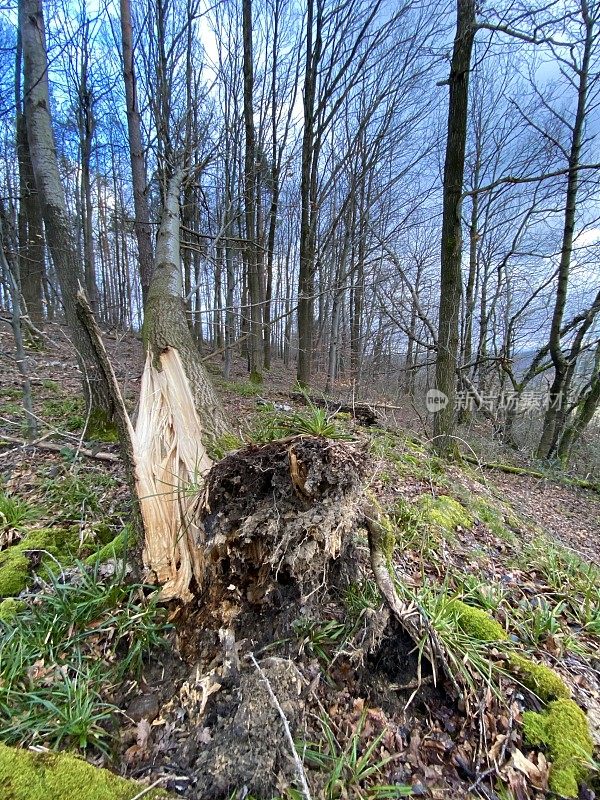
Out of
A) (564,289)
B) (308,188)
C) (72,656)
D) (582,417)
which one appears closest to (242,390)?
(308,188)

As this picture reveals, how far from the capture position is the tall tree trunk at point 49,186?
357 cm

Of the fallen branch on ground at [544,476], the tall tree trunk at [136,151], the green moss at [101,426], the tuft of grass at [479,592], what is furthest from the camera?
the fallen branch on ground at [544,476]

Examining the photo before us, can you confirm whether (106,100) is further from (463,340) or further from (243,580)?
(243,580)

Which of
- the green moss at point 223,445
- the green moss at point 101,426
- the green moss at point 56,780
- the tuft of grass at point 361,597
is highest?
the green moss at point 223,445

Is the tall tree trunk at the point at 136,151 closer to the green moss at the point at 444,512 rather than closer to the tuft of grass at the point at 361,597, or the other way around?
the green moss at the point at 444,512

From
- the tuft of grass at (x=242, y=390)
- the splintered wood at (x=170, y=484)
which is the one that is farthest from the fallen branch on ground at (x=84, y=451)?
the tuft of grass at (x=242, y=390)

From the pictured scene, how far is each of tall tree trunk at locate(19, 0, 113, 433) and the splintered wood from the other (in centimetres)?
173

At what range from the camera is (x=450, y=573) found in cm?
229

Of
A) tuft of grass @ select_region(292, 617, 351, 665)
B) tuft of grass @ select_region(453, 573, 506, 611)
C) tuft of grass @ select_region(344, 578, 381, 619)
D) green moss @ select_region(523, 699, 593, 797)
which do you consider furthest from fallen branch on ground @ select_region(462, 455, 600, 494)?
tuft of grass @ select_region(292, 617, 351, 665)

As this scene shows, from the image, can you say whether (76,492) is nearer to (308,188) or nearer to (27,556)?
(27,556)

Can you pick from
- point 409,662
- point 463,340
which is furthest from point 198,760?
point 463,340

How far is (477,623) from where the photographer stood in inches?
73.1

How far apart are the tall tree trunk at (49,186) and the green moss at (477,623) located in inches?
141

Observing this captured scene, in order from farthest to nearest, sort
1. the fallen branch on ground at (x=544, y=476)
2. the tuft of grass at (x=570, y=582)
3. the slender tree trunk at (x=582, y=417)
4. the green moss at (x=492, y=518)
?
the slender tree trunk at (x=582, y=417), the fallen branch on ground at (x=544, y=476), the green moss at (x=492, y=518), the tuft of grass at (x=570, y=582)
